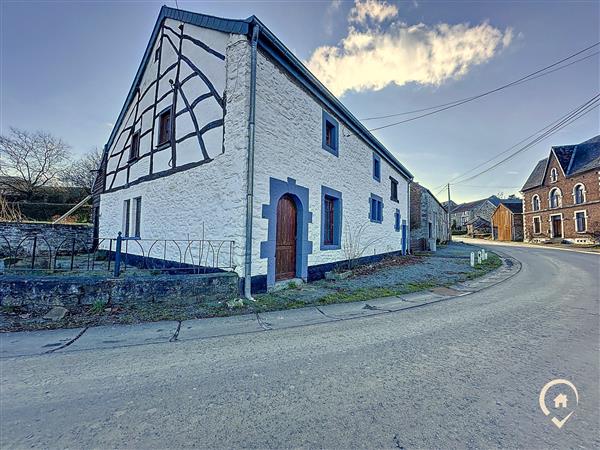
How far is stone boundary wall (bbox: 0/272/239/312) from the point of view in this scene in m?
4.93

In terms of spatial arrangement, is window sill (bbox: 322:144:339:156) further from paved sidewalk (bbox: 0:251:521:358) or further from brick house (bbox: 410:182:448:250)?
brick house (bbox: 410:182:448:250)

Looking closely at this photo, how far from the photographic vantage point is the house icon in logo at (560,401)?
2.46m

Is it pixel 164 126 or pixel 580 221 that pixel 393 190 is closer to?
pixel 164 126

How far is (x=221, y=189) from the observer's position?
696 centimetres

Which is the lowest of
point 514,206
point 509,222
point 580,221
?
point 580,221

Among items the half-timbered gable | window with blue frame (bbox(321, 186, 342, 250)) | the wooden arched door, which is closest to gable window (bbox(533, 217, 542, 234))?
window with blue frame (bbox(321, 186, 342, 250))

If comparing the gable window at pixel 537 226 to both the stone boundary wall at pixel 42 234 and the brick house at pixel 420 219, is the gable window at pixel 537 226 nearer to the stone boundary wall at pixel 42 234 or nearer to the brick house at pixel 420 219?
the brick house at pixel 420 219

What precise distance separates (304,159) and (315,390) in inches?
271

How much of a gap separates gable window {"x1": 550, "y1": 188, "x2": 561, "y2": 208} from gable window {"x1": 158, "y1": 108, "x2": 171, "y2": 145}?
41415 millimetres

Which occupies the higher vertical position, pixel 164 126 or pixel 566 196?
pixel 566 196

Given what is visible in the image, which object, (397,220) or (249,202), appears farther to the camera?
(397,220)

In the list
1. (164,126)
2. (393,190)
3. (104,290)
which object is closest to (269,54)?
(164,126)

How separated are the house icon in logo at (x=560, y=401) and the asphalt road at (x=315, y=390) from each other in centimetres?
10

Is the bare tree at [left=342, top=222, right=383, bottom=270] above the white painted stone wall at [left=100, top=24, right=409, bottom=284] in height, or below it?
below
